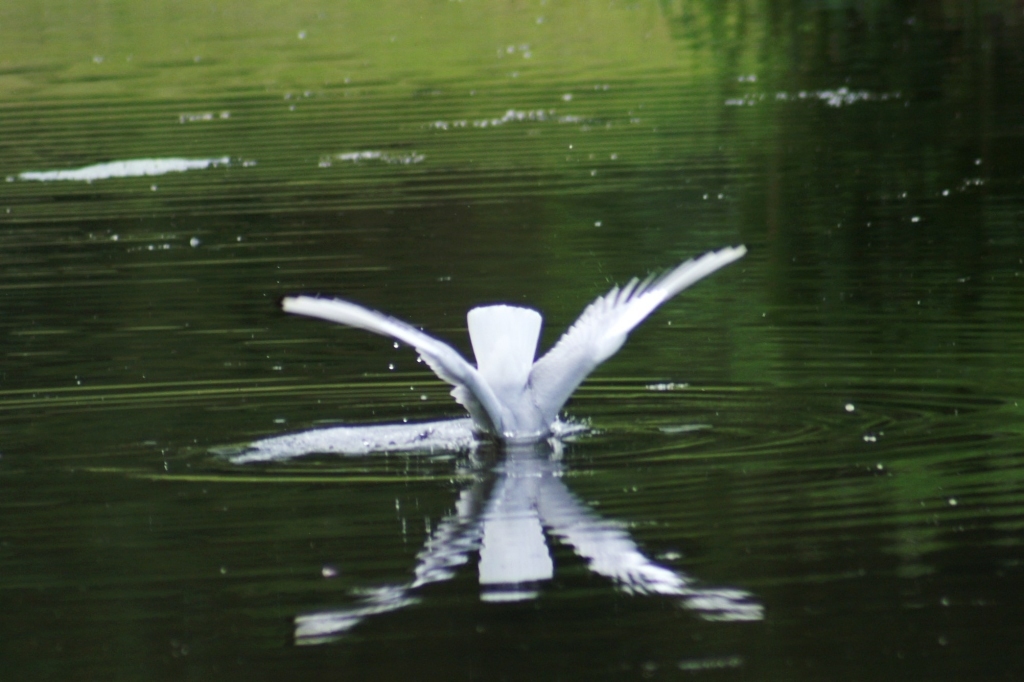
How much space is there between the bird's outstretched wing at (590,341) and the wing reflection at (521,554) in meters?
0.42

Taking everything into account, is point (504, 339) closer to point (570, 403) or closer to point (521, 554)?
point (570, 403)

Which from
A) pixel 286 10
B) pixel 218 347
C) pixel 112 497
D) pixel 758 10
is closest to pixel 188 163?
pixel 218 347

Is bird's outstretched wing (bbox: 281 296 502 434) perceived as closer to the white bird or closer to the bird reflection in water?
the white bird

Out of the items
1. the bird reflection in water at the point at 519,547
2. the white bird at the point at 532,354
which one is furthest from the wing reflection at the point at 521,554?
the white bird at the point at 532,354

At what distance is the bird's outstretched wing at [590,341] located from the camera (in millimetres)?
8352

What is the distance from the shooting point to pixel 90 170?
21.8 metres

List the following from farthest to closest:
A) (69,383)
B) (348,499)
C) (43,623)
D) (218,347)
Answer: (218,347) < (69,383) < (348,499) < (43,623)

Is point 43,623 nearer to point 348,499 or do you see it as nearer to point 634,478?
point 348,499

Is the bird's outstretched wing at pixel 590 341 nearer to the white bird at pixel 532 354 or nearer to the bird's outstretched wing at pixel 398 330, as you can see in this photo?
the white bird at pixel 532 354

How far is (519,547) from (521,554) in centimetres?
7

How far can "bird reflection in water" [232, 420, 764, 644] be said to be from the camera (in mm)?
6195

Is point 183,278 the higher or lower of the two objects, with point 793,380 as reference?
higher

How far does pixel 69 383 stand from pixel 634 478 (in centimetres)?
372

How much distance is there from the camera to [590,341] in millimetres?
8391
